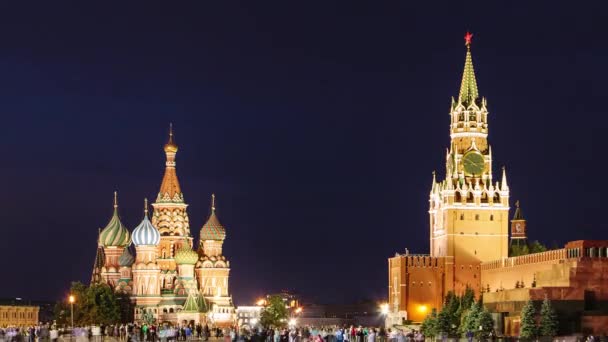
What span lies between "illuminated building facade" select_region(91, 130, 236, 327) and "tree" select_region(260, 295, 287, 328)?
3098 mm

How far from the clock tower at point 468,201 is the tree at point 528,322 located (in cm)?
3886

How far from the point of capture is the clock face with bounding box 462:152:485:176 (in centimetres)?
11775

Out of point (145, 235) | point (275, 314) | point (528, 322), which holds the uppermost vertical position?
point (145, 235)

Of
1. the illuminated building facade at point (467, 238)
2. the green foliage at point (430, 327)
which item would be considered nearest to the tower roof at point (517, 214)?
the illuminated building facade at point (467, 238)

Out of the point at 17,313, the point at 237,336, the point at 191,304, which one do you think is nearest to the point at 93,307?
the point at 191,304

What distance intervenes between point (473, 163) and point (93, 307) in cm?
3673

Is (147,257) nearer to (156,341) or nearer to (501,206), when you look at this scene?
(501,206)

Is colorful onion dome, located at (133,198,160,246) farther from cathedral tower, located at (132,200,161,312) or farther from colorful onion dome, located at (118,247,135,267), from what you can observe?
colorful onion dome, located at (118,247,135,267)

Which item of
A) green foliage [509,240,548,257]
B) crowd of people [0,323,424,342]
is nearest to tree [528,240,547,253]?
green foliage [509,240,548,257]

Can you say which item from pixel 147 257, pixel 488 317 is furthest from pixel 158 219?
pixel 488 317

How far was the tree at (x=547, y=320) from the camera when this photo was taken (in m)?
70.9

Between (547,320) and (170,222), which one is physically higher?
(170,222)

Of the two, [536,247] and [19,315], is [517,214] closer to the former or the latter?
[536,247]

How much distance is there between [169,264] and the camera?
118 m
